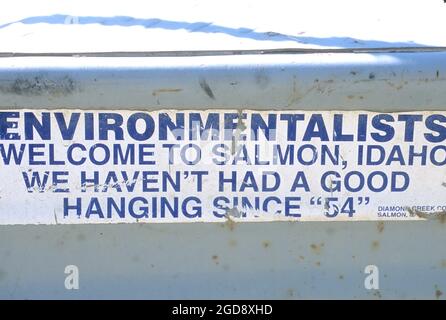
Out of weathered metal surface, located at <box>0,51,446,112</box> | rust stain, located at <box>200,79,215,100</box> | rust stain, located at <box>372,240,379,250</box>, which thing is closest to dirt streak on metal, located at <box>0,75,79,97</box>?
weathered metal surface, located at <box>0,51,446,112</box>

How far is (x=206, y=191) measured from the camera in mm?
1767

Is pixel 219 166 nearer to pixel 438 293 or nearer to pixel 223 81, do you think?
pixel 223 81

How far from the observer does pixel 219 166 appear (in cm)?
175

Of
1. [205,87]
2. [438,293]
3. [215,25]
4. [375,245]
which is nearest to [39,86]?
[205,87]

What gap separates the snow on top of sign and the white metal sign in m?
0.18

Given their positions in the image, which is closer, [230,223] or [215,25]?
[230,223]

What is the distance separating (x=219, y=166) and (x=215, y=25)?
0.42m

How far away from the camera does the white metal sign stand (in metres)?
1.71

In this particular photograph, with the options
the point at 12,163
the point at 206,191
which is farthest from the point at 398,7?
the point at 12,163

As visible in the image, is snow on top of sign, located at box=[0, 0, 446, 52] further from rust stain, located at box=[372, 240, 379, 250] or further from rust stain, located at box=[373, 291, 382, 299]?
rust stain, located at box=[373, 291, 382, 299]

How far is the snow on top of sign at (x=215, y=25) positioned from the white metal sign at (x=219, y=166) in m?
0.18
